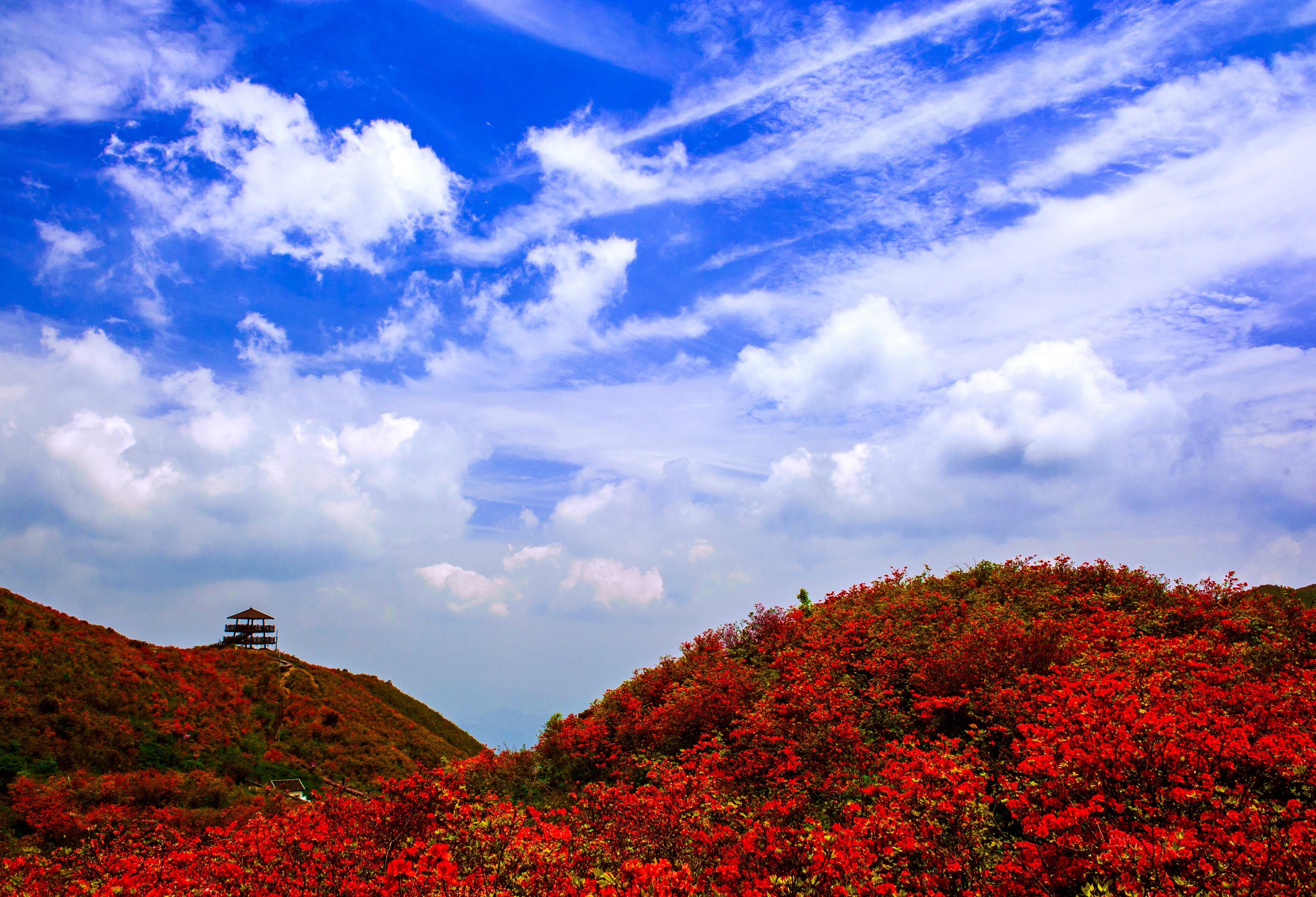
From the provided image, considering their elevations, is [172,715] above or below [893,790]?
above

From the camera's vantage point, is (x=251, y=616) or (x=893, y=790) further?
(x=251, y=616)

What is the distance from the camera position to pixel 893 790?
8.43 metres

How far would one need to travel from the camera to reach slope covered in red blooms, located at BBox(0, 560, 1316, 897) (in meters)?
6.51

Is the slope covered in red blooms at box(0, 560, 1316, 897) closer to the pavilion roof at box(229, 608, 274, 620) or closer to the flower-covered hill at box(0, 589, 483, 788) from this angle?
the flower-covered hill at box(0, 589, 483, 788)

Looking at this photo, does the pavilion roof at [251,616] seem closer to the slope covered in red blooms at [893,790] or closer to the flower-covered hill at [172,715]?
the flower-covered hill at [172,715]

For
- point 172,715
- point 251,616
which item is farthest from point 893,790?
point 251,616

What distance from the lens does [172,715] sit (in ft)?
78.2

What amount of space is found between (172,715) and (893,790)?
87.5 feet

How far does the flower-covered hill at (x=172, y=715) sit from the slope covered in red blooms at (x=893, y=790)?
453 cm

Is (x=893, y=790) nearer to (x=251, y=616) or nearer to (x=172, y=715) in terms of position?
(x=172, y=715)

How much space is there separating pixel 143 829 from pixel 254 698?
17750 mm

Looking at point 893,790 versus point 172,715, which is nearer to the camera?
point 893,790

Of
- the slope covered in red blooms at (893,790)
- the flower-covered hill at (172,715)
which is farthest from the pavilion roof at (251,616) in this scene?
the slope covered in red blooms at (893,790)

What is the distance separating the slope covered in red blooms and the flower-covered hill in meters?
4.53
